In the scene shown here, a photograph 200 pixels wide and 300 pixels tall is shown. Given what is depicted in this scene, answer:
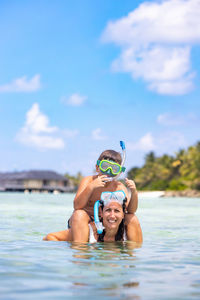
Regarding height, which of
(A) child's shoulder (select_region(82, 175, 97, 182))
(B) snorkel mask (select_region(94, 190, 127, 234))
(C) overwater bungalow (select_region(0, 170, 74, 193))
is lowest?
(B) snorkel mask (select_region(94, 190, 127, 234))

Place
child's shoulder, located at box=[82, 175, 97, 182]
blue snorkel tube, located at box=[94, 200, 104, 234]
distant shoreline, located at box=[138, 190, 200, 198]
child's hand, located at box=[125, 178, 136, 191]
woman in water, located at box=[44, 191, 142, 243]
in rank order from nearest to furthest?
child's hand, located at box=[125, 178, 136, 191]
blue snorkel tube, located at box=[94, 200, 104, 234]
woman in water, located at box=[44, 191, 142, 243]
child's shoulder, located at box=[82, 175, 97, 182]
distant shoreline, located at box=[138, 190, 200, 198]

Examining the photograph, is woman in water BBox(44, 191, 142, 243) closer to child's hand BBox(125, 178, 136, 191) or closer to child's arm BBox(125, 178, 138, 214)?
child's arm BBox(125, 178, 138, 214)

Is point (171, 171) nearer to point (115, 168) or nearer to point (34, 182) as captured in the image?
point (34, 182)

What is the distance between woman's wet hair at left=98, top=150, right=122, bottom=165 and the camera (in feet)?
23.2

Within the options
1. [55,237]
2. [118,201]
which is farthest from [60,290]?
[55,237]

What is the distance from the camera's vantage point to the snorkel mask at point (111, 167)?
704 cm

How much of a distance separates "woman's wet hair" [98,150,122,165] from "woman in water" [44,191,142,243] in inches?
17.3

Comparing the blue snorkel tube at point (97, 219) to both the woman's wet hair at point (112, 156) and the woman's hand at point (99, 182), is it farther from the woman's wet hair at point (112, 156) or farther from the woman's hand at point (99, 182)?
the woman's wet hair at point (112, 156)

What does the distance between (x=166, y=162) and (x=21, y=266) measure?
299 ft

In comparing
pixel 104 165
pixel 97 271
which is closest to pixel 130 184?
pixel 104 165

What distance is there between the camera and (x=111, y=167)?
7.05 meters

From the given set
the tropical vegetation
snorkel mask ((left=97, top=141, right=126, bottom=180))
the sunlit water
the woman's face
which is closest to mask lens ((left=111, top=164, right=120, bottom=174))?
snorkel mask ((left=97, top=141, right=126, bottom=180))

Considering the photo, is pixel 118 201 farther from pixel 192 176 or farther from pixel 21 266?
pixel 192 176

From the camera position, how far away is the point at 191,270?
5578 millimetres
